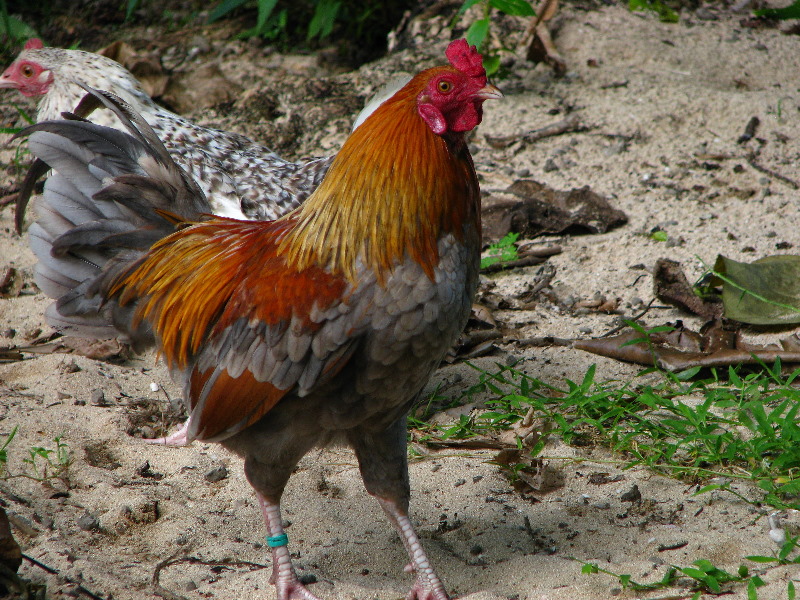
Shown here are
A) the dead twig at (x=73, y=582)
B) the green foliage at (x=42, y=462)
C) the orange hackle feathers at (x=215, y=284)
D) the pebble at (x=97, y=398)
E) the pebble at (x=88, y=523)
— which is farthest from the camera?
the pebble at (x=97, y=398)

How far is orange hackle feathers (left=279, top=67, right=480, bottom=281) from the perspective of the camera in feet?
8.81

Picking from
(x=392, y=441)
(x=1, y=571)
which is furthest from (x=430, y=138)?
(x=1, y=571)

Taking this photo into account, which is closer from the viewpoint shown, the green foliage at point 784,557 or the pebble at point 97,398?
the green foliage at point 784,557

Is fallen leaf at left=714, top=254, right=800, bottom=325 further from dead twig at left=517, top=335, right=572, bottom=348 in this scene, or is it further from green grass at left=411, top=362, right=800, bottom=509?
dead twig at left=517, top=335, right=572, bottom=348

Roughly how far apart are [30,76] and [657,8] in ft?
18.5

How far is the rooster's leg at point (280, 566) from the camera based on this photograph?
115 inches

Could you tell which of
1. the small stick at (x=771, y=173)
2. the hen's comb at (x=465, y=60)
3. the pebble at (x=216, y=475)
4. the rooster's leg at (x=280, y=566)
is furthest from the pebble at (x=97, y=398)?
the small stick at (x=771, y=173)

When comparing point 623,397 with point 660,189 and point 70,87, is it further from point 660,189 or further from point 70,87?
point 70,87

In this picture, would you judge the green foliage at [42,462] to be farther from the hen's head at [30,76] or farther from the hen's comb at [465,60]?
the hen's head at [30,76]

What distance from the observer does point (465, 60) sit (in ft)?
8.88

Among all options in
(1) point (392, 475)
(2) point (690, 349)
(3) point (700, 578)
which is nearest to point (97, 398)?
(1) point (392, 475)

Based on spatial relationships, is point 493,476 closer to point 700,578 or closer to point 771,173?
point 700,578

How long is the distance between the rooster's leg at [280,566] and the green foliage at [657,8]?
6209mm

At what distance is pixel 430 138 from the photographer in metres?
2.70
